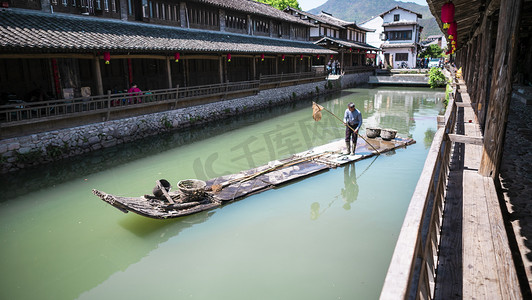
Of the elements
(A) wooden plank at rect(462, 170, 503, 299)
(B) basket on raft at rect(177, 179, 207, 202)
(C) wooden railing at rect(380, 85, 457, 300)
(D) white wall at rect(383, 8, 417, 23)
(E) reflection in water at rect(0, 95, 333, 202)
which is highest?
(D) white wall at rect(383, 8, 417, 23)

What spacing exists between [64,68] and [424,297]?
47.2 feet

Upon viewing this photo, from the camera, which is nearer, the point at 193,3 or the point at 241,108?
the point at 193,3

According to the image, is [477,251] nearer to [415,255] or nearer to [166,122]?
[415,255]

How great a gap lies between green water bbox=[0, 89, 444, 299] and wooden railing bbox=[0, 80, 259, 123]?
1694 millimetres

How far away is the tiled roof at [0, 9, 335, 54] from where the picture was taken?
10359mm

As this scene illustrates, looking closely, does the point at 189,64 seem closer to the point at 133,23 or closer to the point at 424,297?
the point at 133,23

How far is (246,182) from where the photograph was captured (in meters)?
8.86

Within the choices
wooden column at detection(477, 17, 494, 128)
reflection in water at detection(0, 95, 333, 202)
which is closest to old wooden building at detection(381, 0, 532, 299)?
wooden column at detection(477, 17, 494, 128)

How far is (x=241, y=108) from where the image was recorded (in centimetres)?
2100

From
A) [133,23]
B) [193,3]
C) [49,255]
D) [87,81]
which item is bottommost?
[49,255]

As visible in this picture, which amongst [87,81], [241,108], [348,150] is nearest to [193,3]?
[241,108]

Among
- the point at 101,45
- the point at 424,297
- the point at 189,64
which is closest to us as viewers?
the point at 424,297

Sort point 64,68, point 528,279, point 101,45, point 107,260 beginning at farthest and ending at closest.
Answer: point 64,68 < point 101,45 < point 107,260 < point 528,279

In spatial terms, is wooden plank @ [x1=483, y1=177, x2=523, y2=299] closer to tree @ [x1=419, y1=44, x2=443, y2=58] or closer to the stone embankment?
the stone embankment
